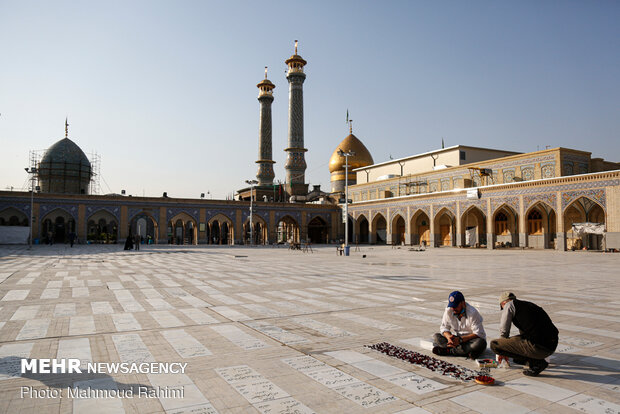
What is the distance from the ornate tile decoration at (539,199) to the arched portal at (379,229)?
17001 mm

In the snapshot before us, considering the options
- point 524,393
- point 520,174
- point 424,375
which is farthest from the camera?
point 520,174

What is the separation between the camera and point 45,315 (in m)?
6.88

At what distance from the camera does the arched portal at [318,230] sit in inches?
1956

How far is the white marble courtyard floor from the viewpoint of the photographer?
352 cm

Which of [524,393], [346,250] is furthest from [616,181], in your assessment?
[524,393]

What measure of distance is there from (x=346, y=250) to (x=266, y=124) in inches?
1279

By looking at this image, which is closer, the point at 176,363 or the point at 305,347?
the point at 176,363

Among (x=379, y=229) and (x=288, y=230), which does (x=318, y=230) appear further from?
(x=379, y=229)

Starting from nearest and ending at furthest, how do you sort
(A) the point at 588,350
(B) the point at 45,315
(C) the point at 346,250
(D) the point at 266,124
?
(A) the point at 588,350, (B) the point at 45,315, (C) the point at 346,250, (D) the point at 266,124

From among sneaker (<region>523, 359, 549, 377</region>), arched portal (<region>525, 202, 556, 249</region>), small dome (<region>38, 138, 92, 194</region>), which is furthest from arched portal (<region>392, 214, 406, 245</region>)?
sneaker (<region>523, 359, 549, 377</region>)

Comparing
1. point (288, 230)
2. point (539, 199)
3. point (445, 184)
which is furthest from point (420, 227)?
point (288, 230)

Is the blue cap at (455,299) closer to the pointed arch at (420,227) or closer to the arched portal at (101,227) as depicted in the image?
the pointed arch at (420,227)

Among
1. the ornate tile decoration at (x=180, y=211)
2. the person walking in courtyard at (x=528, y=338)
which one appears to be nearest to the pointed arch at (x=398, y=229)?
the ornate tile decoration at (x=180, y=211)

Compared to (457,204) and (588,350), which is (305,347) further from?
(457,204)
